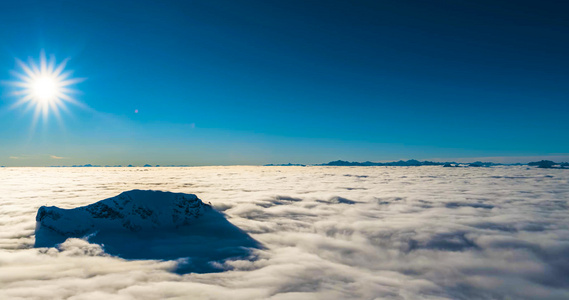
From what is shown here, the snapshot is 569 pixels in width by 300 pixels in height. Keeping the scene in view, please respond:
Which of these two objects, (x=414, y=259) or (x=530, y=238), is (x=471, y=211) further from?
(x=414, y=259)

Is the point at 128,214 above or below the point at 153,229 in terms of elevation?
above

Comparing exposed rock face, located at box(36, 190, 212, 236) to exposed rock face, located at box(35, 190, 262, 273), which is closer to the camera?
exposed rock face, located at box(35, 190, 262, 273)

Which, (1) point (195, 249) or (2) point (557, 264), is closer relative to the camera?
(2) point (557, 264)

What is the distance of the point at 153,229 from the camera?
4.52m

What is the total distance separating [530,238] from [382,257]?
91.1 inches

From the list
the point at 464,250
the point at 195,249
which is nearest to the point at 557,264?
the point at 464,250

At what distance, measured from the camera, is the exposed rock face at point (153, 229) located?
3.48 m

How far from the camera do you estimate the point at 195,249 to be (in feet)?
11.9

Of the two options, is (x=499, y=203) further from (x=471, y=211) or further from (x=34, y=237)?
(x=34, y=237)

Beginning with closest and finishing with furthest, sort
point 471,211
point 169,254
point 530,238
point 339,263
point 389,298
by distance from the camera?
point 389,298 < point 339,263 < point 169,254 < point 530,238 < point 471,211

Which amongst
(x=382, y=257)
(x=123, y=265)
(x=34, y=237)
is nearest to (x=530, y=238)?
(x=382, y=257)

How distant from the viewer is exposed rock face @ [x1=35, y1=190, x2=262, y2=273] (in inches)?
137

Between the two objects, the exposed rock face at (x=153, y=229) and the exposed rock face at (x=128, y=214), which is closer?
the exposed rock face at (x=153, y=229)

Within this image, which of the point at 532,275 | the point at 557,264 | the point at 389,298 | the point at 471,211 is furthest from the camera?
the point at 471,211
